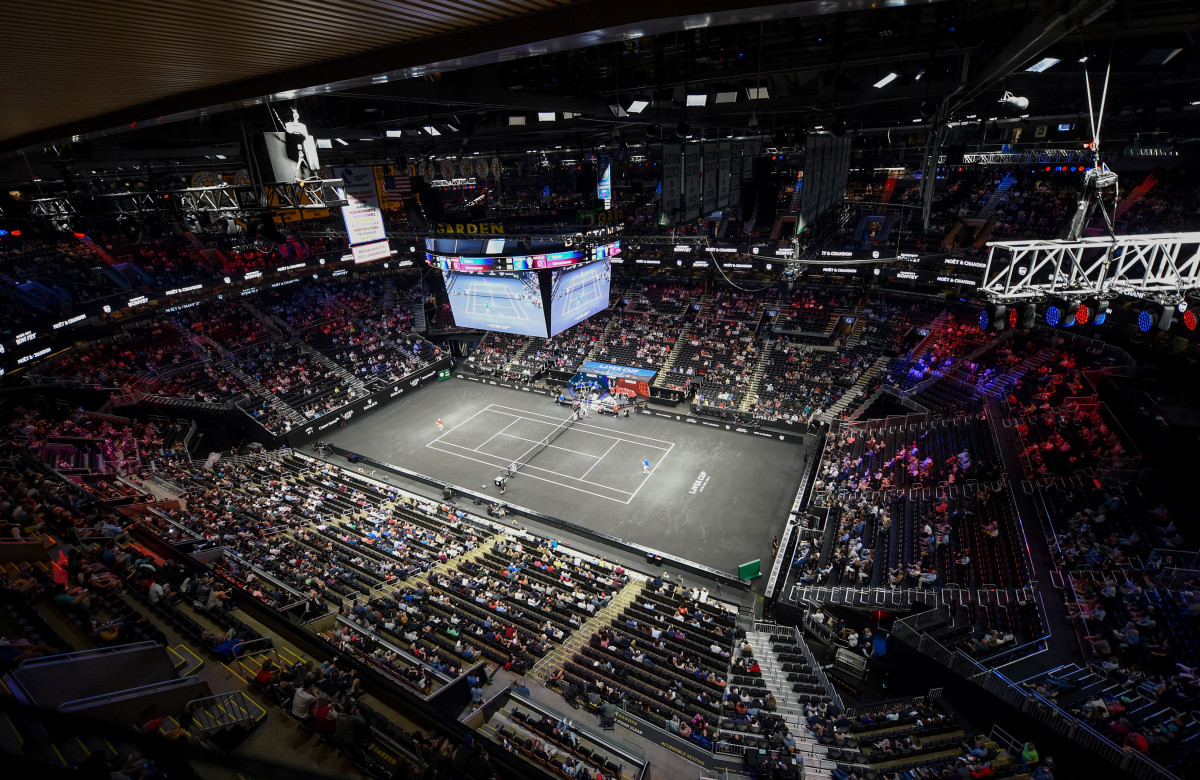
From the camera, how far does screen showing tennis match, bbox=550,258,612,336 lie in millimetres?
25103

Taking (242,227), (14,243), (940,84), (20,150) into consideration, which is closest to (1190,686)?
(940,84)

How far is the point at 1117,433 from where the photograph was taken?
16.6 m

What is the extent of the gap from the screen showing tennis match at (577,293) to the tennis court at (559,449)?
18.9 ft

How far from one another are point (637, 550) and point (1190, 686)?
44.7 ft

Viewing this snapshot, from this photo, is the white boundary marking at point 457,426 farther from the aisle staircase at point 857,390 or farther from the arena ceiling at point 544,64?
the aisle staircase at point 857,390

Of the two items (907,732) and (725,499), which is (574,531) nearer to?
(725,499)

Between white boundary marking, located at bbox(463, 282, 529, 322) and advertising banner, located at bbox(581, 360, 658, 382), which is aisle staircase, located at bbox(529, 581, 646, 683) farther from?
advertising banner, located at bbox(581, 360, 658, 382)

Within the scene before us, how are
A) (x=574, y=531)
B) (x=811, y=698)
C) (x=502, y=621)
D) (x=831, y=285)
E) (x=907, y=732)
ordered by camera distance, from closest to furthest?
(x=907, y=732)
(x=811, y=698)
(x=502, y=621)
(x=574, y=531)
(x=831, y=285)

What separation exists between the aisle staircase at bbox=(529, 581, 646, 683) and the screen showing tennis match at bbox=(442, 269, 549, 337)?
12279 mm

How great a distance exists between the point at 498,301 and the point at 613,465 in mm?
9435

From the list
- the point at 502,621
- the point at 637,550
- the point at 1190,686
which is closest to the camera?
the point at 1190,686

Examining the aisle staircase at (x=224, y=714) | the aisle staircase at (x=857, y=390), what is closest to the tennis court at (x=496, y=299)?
the aisle staircase at (x=857, y=390)

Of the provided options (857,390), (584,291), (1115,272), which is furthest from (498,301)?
(1115,272)

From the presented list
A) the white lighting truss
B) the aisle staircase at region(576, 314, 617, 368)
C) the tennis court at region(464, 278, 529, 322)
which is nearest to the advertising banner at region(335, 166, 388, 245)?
the tennis court at region(464, 278, 529, 322)
